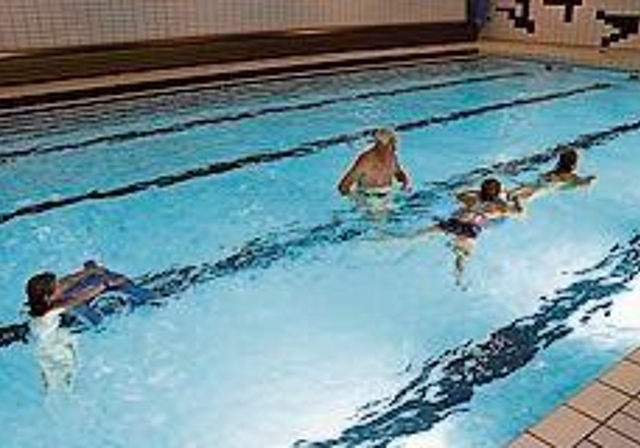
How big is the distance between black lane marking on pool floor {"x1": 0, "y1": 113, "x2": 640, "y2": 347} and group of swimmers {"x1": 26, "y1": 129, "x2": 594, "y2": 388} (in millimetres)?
105

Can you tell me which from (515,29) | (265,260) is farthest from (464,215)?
(515,29)

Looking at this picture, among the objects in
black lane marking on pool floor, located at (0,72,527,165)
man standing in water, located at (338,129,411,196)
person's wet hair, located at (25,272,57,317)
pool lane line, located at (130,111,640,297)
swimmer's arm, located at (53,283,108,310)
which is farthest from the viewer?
black lane marking on pool floor, located at (0,72,527,165)

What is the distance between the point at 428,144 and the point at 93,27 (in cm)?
496

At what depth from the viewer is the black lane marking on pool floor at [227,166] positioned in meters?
5.45

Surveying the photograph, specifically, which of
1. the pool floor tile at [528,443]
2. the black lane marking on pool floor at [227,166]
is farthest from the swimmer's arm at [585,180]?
the pool floor tile at [528,443]

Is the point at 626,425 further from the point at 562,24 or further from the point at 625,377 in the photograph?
the point at 562,24

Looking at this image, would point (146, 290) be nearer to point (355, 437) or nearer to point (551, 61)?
point (355, 437)

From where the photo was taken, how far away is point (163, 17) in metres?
10.2

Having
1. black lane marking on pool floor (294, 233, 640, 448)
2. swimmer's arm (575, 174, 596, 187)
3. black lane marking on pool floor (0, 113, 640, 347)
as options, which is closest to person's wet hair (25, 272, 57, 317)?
black lane marking on pool floor (0, 113, 640, 347)

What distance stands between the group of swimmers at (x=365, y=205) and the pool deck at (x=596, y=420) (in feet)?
4.91

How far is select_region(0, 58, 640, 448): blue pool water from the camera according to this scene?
312cm

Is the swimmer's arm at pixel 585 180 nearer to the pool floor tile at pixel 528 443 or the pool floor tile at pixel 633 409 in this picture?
the pool floor tile at pixel 633 409

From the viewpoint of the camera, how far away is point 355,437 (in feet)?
9.64

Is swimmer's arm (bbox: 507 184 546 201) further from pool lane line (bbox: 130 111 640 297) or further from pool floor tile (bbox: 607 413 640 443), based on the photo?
pool floor tile (bbox: 607 413 640 443)
